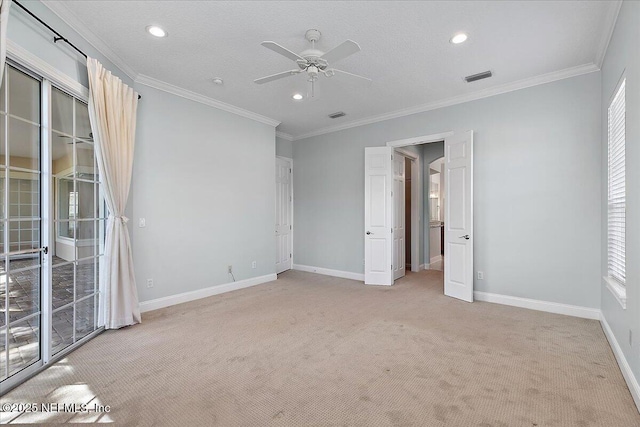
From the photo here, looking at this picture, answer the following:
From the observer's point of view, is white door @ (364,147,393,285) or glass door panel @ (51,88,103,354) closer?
glass door panel @ (51,88,103,354)

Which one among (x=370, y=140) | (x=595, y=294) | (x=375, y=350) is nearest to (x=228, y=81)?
(x=370, y=140)

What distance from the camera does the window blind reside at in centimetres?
278

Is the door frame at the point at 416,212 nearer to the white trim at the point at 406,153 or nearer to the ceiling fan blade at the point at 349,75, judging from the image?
the white trim at the point at 406,153

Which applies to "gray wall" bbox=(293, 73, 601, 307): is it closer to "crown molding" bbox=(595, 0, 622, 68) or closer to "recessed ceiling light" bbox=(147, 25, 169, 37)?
"crown molding" bbox=(595, 0, 622, 68)

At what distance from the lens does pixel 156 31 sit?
117 inches

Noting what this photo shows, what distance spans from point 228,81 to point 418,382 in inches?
157

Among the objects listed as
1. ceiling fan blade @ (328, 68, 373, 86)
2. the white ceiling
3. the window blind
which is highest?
the white ceiling

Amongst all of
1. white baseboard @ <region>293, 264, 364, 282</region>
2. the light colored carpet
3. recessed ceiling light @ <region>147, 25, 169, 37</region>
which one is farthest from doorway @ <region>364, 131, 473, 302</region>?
recessed ceiling light @ <region>147, 25, 169, 37</region>

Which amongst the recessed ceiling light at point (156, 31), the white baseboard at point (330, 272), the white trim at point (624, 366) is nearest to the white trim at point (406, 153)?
the white baseboard at point (330, 272)

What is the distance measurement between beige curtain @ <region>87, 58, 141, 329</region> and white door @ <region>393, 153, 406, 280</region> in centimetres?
412

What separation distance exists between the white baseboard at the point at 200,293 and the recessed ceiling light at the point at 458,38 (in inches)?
175

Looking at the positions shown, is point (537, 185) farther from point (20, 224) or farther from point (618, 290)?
point (20, 224)

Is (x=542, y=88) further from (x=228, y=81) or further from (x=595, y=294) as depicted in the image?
(x=228, y=81)

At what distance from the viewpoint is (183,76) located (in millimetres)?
3934
